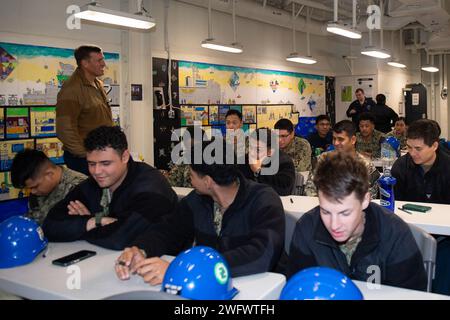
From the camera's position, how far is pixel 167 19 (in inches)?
247

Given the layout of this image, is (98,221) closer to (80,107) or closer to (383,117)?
(80,107)

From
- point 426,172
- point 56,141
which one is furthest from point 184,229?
point 56,141

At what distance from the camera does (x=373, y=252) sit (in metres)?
1.90

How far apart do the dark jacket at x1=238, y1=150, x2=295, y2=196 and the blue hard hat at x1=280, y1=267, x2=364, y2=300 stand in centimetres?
249

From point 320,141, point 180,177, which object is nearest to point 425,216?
point 180,177

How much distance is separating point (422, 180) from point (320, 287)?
2658 mm

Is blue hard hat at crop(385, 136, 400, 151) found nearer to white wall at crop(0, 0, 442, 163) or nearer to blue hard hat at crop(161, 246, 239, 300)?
white wall at crop(0, 0, 442, 163)

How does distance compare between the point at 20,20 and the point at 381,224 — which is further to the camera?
the point at 20,20

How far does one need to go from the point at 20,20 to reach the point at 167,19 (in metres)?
2.23

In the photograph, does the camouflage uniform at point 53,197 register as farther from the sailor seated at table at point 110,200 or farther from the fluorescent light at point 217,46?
the fluorescent light at point 217,46

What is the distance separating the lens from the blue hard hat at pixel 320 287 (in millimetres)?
1359

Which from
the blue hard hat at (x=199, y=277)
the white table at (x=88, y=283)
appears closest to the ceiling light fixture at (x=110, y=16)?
the white table at (x=88, y=283)
